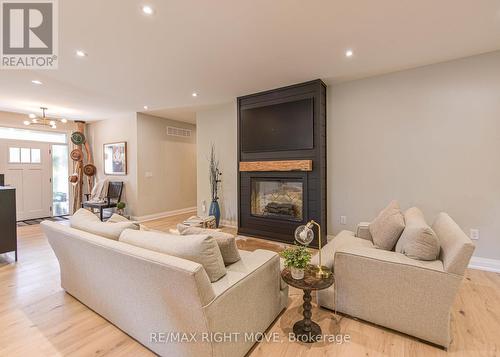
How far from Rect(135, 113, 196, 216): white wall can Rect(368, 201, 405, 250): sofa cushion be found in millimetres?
5191

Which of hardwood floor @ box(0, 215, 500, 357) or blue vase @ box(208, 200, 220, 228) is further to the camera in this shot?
blue vase @ box(208, 200, 220, 228)

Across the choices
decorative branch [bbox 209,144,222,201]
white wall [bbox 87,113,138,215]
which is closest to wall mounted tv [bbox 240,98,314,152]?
decorative branch [bbox 209,144,222,201]

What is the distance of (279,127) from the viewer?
4082 mm

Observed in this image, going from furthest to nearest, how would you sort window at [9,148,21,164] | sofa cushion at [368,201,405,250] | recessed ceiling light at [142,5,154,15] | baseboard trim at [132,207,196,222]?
baseboard trim at [132,207,196,222] → window at [9,148,21,164] → sofa cushion at [368,201,405,250] → recessed ceiling light at [142,5,154,15]

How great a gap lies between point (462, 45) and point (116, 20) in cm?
365

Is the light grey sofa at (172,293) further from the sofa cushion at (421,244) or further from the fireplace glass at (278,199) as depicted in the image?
the fireplace glass at (278,199)

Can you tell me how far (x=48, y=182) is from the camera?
6230mm

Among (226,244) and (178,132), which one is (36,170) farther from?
(226,244)

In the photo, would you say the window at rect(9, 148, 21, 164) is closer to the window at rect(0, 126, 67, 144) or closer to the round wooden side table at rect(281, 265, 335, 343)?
the window at rect(0, 126, 67, 144)

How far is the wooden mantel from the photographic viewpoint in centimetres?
376

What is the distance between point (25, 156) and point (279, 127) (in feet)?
20.2

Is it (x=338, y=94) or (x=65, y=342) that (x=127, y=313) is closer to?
(x=65, y=342)

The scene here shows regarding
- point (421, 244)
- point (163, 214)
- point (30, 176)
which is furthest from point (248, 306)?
point (30, 176)

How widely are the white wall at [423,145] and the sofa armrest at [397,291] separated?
1897 millimetres
